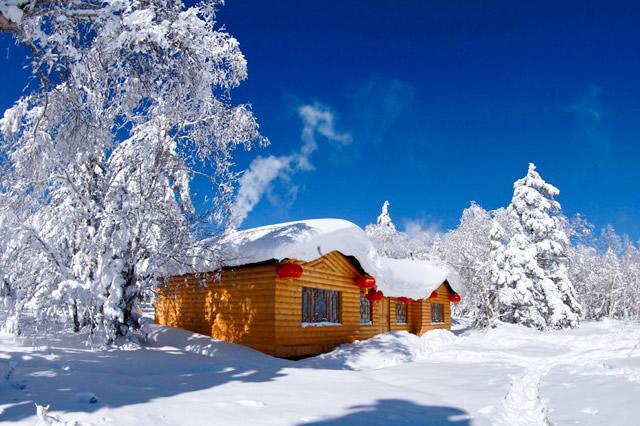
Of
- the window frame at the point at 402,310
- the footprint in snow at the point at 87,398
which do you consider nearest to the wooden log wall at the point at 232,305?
the footprint in snow at the point at 87,398

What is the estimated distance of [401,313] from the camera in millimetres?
23656

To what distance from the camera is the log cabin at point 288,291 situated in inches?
550

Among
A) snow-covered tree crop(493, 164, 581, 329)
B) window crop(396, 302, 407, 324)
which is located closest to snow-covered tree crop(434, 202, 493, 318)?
snow-covered tree crop(493, 164, 581, 329)

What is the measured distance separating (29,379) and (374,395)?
17.3 ft

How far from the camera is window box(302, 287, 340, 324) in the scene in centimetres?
1542

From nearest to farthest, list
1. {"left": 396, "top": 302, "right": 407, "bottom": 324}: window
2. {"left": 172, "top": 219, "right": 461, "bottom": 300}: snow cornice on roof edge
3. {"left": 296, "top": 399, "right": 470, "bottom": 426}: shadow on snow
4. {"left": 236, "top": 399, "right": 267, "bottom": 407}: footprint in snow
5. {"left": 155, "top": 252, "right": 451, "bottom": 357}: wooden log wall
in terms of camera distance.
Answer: {"left": 296, "top": 399, "right": 470, "bottom": 426}: shadow on snow, {"left": 236, "top": 399, "right": 267, "bottom": 407}: footprint in snow, {"left": 172, "top": 219, "right": 461, "bottom": 300}: snow cornice on roof edge, {"left": 155, "top": 252, "right": 451, "bottom": 357}: wooden log wall, {"left": 396, "top": 302, "right": 407, "bottom": 324}: window

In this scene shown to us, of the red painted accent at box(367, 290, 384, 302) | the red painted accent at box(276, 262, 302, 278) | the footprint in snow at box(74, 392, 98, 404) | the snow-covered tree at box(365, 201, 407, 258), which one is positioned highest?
the snow-covered tree at box(365, 201, 407, 258)

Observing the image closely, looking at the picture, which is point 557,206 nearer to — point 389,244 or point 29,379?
point 389,244

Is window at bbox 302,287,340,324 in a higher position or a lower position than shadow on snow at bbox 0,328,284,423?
higher

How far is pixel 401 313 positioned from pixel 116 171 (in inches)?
616

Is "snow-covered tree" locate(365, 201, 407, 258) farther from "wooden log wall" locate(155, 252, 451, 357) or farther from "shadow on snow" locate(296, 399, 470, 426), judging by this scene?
"shadow on snow" locate(296, 399, 470, 426)

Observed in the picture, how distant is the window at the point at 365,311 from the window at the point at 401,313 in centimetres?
422

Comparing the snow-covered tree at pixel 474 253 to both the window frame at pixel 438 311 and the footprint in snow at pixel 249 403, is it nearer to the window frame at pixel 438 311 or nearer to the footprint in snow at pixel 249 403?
the window frame at pixel 438 311

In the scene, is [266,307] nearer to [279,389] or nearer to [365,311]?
[365,311]
